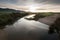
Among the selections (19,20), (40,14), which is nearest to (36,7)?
(40,14)

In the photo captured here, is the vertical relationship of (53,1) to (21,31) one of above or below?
above

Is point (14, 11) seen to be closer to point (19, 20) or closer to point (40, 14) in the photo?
point (19, 20)

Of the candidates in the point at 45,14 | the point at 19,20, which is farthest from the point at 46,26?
the point at 19,20

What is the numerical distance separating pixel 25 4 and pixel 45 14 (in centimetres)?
18

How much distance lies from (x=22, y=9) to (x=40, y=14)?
5.9 inches

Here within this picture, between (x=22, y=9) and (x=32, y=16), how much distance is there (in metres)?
0.10

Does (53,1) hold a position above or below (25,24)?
above

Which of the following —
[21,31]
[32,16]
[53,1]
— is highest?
[53,1]

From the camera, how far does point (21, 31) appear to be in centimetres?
88

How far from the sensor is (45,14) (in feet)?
2.98

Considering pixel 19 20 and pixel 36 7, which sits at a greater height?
pixel 36 7

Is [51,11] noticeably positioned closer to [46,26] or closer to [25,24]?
[46,26]

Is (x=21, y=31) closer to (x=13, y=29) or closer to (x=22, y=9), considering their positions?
(x=13, y=29)

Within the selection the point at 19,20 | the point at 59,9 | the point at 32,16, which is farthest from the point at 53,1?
the point at 19,20
